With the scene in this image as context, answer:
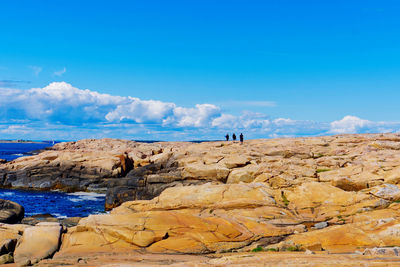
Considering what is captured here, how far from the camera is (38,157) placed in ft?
222

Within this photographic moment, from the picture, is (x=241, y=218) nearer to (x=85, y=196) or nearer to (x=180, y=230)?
(x=180, y=230)

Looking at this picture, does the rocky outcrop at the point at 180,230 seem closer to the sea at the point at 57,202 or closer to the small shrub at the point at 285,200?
the small shrub at the point at 285,200

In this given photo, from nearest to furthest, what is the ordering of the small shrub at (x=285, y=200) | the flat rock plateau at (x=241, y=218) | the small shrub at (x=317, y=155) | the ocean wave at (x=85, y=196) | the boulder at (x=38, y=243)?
the flat rock plateau at (x=241, y=218)
the boulder at (x=38, y=243)
the small shrub at (x=285, y=200)
the small shrub at (x=317, y=155)
the ocean wave at (x=85, y=196)

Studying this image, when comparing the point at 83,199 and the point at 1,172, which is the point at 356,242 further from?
the point at 1,172

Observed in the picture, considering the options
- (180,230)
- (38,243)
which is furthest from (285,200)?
(38,243)

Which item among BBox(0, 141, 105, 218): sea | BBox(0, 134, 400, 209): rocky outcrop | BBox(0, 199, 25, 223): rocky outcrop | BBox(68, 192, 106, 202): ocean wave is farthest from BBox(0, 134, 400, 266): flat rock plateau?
BBox(68, 192, 106, 202): ocean wave

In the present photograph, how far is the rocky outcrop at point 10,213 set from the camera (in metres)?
29.3

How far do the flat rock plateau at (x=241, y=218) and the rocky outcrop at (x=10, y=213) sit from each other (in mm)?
7526

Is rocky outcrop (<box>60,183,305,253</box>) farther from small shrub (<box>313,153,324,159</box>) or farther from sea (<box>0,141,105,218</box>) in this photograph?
small shrub (<box>313,153,324,159</box>)

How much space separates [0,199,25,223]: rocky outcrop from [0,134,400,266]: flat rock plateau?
753 cm

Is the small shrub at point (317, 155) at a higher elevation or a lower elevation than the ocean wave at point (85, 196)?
higher

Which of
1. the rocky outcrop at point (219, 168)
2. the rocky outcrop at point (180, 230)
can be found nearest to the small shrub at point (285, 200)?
the rocky outcrop at point (180, 230)

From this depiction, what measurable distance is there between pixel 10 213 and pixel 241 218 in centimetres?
2158

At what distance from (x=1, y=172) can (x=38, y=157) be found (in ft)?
23.7
